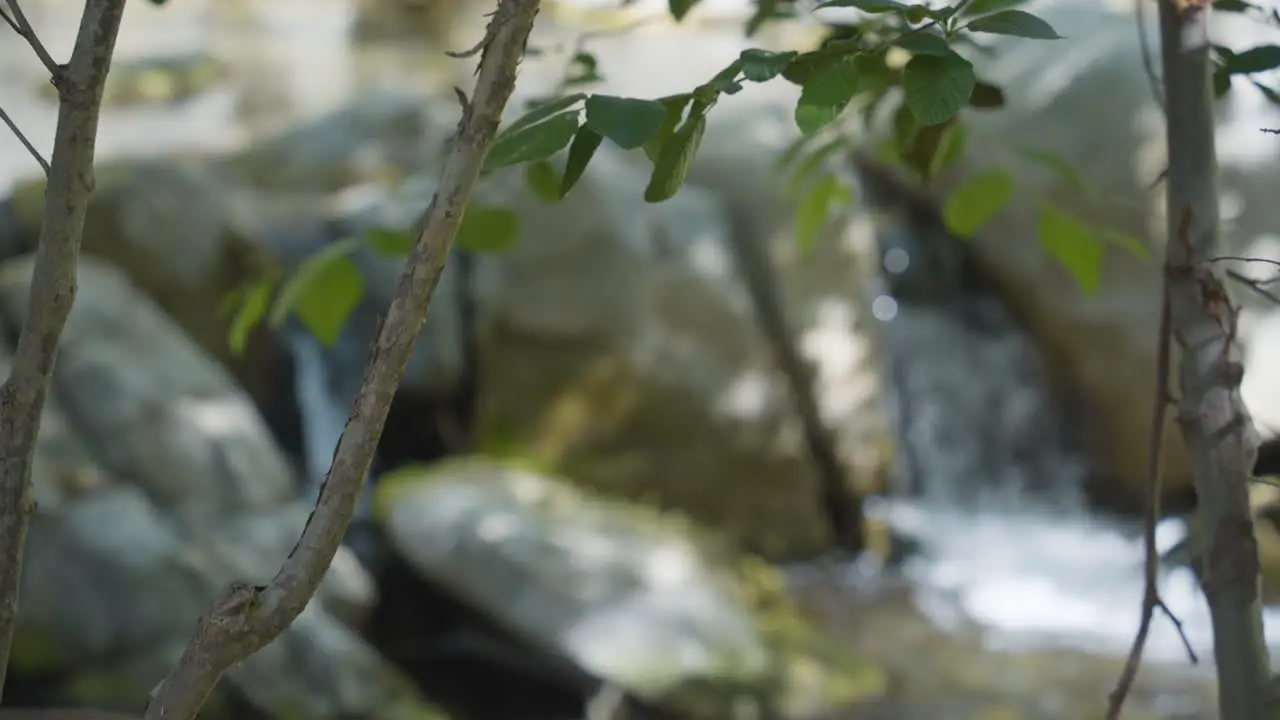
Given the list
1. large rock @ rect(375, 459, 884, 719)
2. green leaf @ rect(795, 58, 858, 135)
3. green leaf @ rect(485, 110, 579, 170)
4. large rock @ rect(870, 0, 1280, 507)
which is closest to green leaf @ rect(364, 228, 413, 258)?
green leaf @ rect(485, 110, 579, 170)

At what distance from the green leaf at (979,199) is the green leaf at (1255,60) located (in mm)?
282

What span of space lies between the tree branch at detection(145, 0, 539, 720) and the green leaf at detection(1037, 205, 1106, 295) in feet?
2.34

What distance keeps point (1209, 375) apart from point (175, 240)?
433cm

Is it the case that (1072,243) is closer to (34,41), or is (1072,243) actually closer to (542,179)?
(542,179)

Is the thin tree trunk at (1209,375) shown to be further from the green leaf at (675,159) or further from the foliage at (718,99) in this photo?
the green leaf at (675,159)

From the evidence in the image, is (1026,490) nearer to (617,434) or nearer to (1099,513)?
(1099,513)

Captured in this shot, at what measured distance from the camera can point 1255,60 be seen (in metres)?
0.86

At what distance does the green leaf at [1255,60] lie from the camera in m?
0.85

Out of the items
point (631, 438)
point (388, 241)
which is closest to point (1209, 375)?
point (388, 241)

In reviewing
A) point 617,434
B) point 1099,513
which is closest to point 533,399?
point 617,434

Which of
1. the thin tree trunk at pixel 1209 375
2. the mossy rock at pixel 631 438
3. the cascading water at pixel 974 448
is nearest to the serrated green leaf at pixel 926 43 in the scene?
the thin tree trunk at pixel 1209 375

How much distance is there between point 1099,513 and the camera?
559 cm

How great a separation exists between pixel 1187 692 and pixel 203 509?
3055 millimetres

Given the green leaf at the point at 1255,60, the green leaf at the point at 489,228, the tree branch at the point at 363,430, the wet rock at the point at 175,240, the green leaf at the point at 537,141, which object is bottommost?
the tree branch at the point at 363,430
